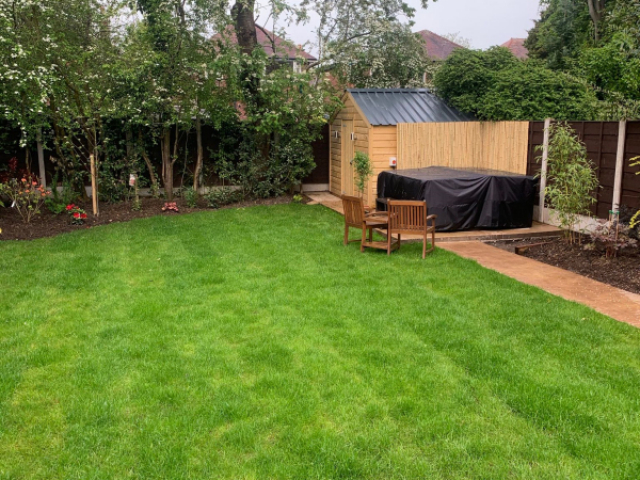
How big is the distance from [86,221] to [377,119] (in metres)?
5.85

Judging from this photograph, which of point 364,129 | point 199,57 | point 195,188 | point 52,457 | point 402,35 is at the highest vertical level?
point 402,35

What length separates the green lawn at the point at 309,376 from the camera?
3.11 metres

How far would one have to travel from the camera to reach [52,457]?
10.3 ft

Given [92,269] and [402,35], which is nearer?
[92,269]

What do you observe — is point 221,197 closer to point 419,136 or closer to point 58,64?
point 58,64

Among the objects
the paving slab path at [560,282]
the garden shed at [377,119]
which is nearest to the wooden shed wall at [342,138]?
the garden shed at [377,119]

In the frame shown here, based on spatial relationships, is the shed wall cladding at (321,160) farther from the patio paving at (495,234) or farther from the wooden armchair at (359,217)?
the wooden armchair at (359,217)

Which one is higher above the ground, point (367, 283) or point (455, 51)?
point (455, 51)

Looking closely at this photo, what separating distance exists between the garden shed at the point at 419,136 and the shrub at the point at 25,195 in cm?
615

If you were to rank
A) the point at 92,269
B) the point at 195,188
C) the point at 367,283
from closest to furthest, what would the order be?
the point at 367,283 < the point at 92,269 < the point at 195,188

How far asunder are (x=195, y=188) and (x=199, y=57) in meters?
2.82

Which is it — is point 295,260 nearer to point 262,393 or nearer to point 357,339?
point 357,339

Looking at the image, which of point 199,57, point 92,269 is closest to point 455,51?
point 199,57

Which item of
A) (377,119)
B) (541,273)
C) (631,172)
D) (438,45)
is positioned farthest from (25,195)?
(438,45)
